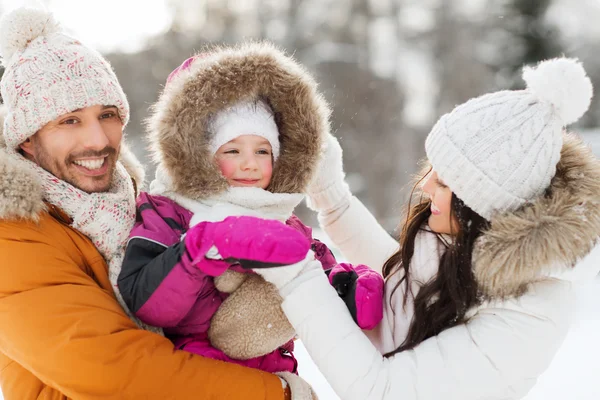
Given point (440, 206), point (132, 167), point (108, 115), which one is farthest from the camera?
point (132, 167)

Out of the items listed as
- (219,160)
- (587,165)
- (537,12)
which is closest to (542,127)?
(587,165)

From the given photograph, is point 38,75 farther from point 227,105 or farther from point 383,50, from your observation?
Answer: point 383,50

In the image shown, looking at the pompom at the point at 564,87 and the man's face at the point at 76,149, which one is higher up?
the pompom at the point at 564,87

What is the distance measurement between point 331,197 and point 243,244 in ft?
3.74

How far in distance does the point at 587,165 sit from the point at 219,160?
1235 mm

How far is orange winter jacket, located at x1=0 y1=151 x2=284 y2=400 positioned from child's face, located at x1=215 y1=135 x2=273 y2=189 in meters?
Result: 0.60

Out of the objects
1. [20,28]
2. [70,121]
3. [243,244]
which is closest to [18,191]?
[70,121]

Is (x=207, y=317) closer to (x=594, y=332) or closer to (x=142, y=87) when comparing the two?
(x=594, y=332)

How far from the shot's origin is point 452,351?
160 centimetres

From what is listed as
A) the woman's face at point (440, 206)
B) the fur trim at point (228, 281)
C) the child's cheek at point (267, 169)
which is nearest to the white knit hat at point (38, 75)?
the child's cheek at point (267, 169)

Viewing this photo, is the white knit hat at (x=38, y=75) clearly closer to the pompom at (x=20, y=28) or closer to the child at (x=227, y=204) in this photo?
the pompom at (x=20, y=28)

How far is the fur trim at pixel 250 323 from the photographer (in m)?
1.67

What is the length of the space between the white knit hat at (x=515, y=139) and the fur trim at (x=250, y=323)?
2.32ft

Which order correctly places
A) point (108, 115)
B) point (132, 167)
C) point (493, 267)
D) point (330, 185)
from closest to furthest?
point (493, 267) → point (108, 115) → point (132, 167) → point (330, 185)
